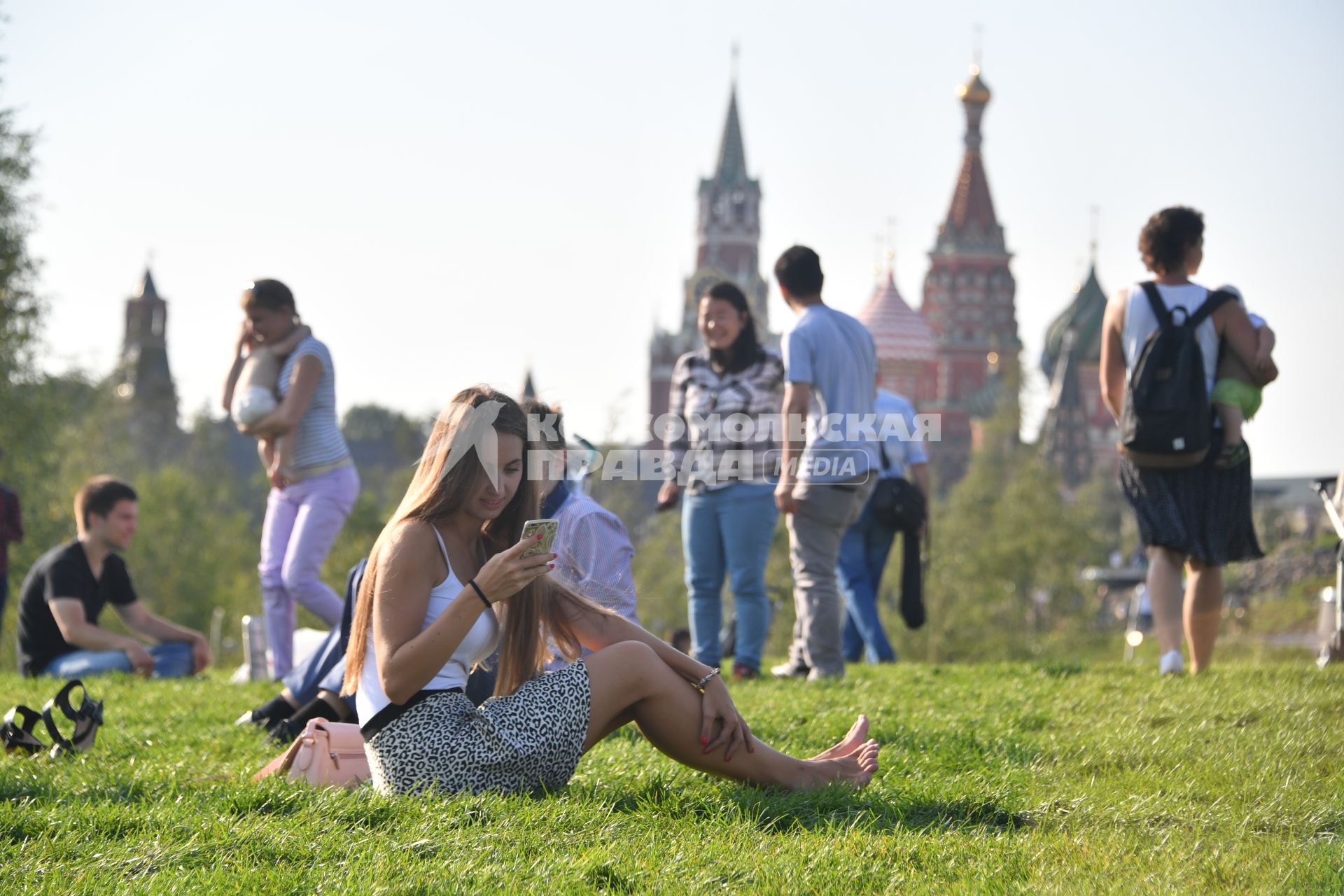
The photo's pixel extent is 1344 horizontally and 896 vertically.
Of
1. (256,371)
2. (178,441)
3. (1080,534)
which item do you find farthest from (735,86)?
(256,371)

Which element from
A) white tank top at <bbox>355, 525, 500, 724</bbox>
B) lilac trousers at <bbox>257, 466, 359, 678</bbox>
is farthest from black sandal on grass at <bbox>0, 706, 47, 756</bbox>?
lilac trousers at <bbox>257, 466, 359, 678</bbox>

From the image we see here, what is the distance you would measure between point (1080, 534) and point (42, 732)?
4784cm

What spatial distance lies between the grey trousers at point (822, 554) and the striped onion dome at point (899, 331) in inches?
3625

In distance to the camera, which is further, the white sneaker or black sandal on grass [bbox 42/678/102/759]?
the white sneaker

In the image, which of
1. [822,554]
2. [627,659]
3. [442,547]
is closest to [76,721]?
[442,547]

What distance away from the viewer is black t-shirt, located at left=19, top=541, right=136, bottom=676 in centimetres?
841

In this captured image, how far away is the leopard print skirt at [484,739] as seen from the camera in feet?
14.2

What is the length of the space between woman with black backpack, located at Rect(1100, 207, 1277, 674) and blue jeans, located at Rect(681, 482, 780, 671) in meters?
1.72

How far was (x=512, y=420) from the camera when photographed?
4.38m

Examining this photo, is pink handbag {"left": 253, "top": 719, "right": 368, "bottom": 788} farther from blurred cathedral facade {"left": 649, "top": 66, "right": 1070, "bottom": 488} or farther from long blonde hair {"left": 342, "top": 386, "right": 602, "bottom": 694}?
blurred cathedral facade {"left": 649, "top": 66, "right": 1070, "bottom": 488}

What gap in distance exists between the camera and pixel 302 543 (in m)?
7.70

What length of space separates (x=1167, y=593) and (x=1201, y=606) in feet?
0.53

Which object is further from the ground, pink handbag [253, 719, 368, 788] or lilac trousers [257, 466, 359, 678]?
lilac trousers [257, 466, 359, 678]

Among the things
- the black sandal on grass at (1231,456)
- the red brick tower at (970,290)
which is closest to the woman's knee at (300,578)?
the black sandal on grass at (1231,456)
